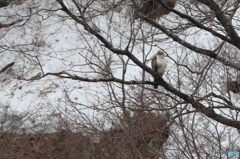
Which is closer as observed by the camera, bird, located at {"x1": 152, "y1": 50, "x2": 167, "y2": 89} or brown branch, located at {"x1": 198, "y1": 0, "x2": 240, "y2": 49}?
brown branch, located at {"x1": 198, "y1": 0, "x2": 240, "y2": 49}

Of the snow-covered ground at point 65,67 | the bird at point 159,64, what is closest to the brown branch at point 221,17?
the bird at point 159,64

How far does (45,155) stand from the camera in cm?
935

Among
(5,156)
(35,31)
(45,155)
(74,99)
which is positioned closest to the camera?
(5,156)

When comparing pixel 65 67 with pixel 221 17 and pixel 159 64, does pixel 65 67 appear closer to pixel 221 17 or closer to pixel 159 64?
pixel 159 64

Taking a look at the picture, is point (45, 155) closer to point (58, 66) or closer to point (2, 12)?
point (58, 66)

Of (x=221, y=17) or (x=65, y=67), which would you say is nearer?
(x=221, y=17)

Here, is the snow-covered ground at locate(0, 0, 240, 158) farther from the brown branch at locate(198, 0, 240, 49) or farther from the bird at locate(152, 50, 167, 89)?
the brown branch at locate(198, 0, 240, 49)

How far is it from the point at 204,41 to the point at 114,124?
6.03 meters

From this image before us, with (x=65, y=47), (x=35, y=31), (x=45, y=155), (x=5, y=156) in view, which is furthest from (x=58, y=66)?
(x=5, y=156)

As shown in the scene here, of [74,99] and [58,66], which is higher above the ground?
[58,66]

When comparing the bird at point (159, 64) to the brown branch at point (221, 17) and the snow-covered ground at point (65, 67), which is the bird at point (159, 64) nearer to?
the brown branch at point (221, 17)

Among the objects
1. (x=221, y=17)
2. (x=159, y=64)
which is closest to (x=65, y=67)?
(x=159, y=64)

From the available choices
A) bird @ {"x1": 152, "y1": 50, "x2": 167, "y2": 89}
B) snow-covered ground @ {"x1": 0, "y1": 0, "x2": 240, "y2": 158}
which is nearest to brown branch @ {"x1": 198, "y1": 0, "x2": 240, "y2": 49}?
bird @ {"x1": 152, "y1": 50, "x2": 167, "y2": 89}

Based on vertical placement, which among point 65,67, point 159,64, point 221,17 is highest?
point 65,67
